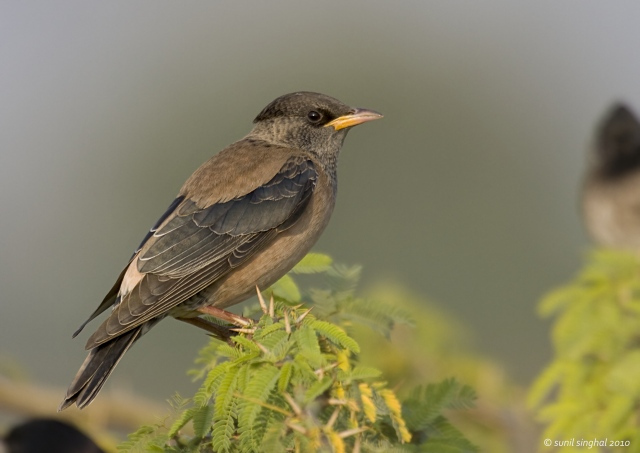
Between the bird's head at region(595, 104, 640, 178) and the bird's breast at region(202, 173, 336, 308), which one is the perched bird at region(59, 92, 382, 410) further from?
the bird's head at region(595, 104, 640, 178)

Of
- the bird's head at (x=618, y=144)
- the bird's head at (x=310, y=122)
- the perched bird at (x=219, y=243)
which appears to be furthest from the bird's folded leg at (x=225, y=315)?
the bird's head at (x=618, y=144)

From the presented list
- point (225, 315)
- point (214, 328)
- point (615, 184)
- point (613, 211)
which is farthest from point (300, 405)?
point (615, 184)

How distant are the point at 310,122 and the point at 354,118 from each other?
1.10 feet

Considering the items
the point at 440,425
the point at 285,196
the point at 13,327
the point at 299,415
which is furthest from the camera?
the point at 13,327

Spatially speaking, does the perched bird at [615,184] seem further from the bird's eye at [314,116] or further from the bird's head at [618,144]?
the bird's eye at [314,116]

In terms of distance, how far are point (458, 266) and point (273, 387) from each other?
19.9m

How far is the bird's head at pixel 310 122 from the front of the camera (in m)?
6.84

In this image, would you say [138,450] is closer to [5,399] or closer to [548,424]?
[5,399]

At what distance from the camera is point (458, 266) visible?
2366 centimetres

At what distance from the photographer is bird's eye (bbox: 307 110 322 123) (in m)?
6.89

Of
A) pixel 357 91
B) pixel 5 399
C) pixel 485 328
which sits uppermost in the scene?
pixel 357 91

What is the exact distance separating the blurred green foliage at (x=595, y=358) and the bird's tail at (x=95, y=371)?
2.37 meters

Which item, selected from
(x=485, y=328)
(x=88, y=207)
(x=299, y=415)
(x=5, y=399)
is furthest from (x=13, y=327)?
(x=299, y=415)

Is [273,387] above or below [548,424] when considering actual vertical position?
below
